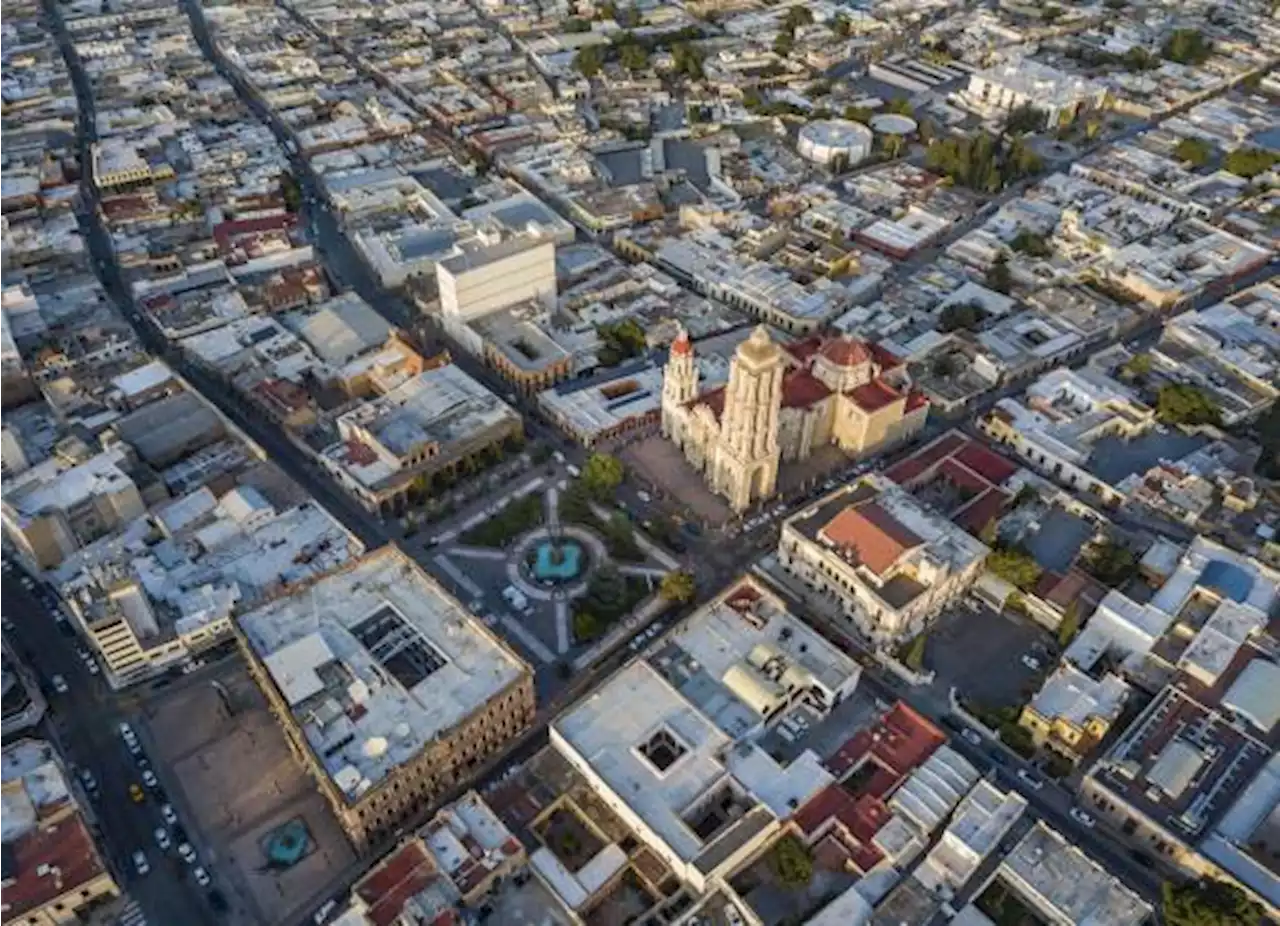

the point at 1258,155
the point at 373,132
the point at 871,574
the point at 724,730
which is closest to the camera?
the point at 724,730

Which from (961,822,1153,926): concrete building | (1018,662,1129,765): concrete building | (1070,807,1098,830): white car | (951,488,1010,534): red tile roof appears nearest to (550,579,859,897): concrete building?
(961,822,1153,926): concrete building

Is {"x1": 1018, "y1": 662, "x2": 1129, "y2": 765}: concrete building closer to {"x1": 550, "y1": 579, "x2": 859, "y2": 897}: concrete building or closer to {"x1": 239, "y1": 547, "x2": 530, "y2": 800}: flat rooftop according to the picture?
{"x1": 550, "y1": 579, "x2": 859, "y2": 897}: concrete building

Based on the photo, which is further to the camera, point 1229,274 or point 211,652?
point 1229,274

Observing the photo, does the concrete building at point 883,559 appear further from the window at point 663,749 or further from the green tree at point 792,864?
the green tree at point 792,864

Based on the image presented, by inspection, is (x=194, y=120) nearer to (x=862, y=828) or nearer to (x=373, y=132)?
(x=373, y=132)

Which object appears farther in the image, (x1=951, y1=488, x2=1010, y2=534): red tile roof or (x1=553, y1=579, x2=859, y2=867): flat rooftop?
(x1=951, y1=488, x2=1010, y2=534): red tile roof

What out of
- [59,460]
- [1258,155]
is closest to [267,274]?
[59,460]
